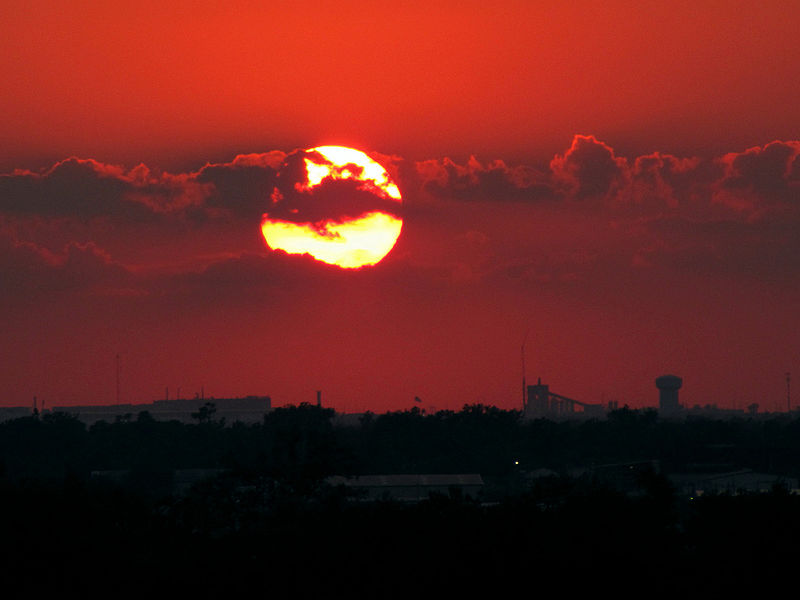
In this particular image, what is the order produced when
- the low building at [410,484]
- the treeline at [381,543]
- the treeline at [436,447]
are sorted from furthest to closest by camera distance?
the treeline at [436,447] < the low building at [410,484] < the treeline at [381,543]

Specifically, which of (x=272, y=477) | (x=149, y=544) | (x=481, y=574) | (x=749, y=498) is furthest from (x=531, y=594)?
(x=272, y=477)

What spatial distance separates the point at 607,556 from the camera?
181ft

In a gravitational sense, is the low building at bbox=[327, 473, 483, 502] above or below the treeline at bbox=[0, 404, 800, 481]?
below

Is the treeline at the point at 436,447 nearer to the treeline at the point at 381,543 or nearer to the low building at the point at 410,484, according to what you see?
the low building at the point at 410,484

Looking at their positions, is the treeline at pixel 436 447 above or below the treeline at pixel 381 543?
above

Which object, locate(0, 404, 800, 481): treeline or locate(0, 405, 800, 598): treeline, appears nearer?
locate(0, 405, 800, 598): treeline

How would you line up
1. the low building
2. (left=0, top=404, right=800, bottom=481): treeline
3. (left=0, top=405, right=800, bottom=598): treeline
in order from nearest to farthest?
(left=0, top=405, right=800, bottom=598): treeline
the low building
(left=0, top=404, right=800, bottom=481): treeline

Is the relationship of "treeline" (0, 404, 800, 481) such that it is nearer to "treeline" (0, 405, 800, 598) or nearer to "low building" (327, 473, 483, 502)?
"low building" (327, 473, 483, 502)

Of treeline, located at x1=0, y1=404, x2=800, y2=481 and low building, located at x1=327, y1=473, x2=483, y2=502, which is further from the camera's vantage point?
treeline, located at x1=0, y1=404, x2=800, y2=481

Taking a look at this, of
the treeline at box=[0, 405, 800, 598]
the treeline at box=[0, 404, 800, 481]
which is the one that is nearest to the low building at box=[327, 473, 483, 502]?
the treeline at box=[0, 404, 800, 481]

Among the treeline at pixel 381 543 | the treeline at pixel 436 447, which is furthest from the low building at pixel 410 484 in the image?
the treeline at pixel 381 543

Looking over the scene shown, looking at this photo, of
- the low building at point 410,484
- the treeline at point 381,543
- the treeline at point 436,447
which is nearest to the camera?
the treeline at point 381,543

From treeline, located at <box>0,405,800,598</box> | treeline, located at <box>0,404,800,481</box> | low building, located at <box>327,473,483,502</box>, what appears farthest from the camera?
treeline, located at <box>0,404,800,481</box>

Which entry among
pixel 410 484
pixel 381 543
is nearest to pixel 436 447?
pixel 410 484
